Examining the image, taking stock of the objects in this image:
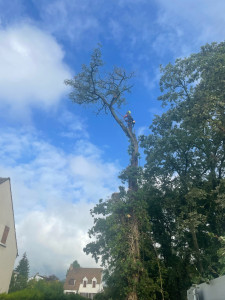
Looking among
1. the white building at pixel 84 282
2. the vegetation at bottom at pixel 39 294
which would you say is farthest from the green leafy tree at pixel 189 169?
the white building at pixel 84 282

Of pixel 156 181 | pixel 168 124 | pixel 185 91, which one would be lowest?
pixel 156 181

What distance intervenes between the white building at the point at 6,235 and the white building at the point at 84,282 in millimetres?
37036

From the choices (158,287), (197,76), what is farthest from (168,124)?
(158,287)

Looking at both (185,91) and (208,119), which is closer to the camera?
(208,119)

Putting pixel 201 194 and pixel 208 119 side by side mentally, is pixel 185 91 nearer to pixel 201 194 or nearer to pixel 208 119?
pixel 208 119

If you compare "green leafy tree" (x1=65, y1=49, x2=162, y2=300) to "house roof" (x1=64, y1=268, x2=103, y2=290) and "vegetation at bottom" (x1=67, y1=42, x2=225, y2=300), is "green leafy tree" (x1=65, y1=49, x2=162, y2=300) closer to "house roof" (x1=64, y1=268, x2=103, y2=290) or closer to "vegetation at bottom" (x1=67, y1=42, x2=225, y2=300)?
"vegetation at bottom" (x1=67, y1=42, x2=225, y2=300)

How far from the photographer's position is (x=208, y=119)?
37.2 ft

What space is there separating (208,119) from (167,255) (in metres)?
Result: 8.21

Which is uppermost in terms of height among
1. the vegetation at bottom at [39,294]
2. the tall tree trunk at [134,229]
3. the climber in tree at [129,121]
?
the climber in tree at [129,121]

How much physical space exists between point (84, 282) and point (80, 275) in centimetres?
262

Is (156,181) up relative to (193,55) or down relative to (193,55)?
down

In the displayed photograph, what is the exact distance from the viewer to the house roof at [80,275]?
4700 cm

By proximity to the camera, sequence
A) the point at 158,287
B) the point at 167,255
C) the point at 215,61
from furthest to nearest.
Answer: the point at 167,255 → the point at 215,61 → the point at 158,287

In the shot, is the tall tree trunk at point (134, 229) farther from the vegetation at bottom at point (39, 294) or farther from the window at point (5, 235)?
the window at point (5, 235)
